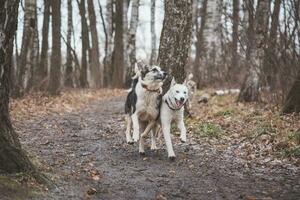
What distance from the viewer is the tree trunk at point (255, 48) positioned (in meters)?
14.0

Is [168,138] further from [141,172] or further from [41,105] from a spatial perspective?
[41,105]

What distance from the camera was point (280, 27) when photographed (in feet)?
39.2

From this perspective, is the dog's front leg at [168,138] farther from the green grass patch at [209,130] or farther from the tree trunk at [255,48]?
the tree trunk at [255,48]

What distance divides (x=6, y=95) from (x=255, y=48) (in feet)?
31.8

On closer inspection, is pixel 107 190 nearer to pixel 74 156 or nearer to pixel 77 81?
pixel 74 156

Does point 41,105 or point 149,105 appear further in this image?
point 41,105

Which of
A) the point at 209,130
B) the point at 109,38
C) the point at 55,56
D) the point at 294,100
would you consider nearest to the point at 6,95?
the point at 209,130

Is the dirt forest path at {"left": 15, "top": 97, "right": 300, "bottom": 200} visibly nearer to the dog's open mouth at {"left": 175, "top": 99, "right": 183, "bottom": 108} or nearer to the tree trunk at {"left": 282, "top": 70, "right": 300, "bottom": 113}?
the dog's open mouth at {"left": 175, "top": 99, "right": 183, "bottom": 108}

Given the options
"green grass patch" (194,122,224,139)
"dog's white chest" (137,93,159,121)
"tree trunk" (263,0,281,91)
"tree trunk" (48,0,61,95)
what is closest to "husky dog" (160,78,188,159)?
"dog's white chest" (137,93,159,121)

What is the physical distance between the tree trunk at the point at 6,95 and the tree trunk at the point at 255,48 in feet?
30.5

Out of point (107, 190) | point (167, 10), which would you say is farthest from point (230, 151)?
point (167, 10)

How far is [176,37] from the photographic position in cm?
1088

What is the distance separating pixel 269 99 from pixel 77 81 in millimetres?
20186

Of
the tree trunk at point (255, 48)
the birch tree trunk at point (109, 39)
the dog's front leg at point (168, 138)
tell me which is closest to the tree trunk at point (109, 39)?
the birch tree trunk at point (109, 39)
